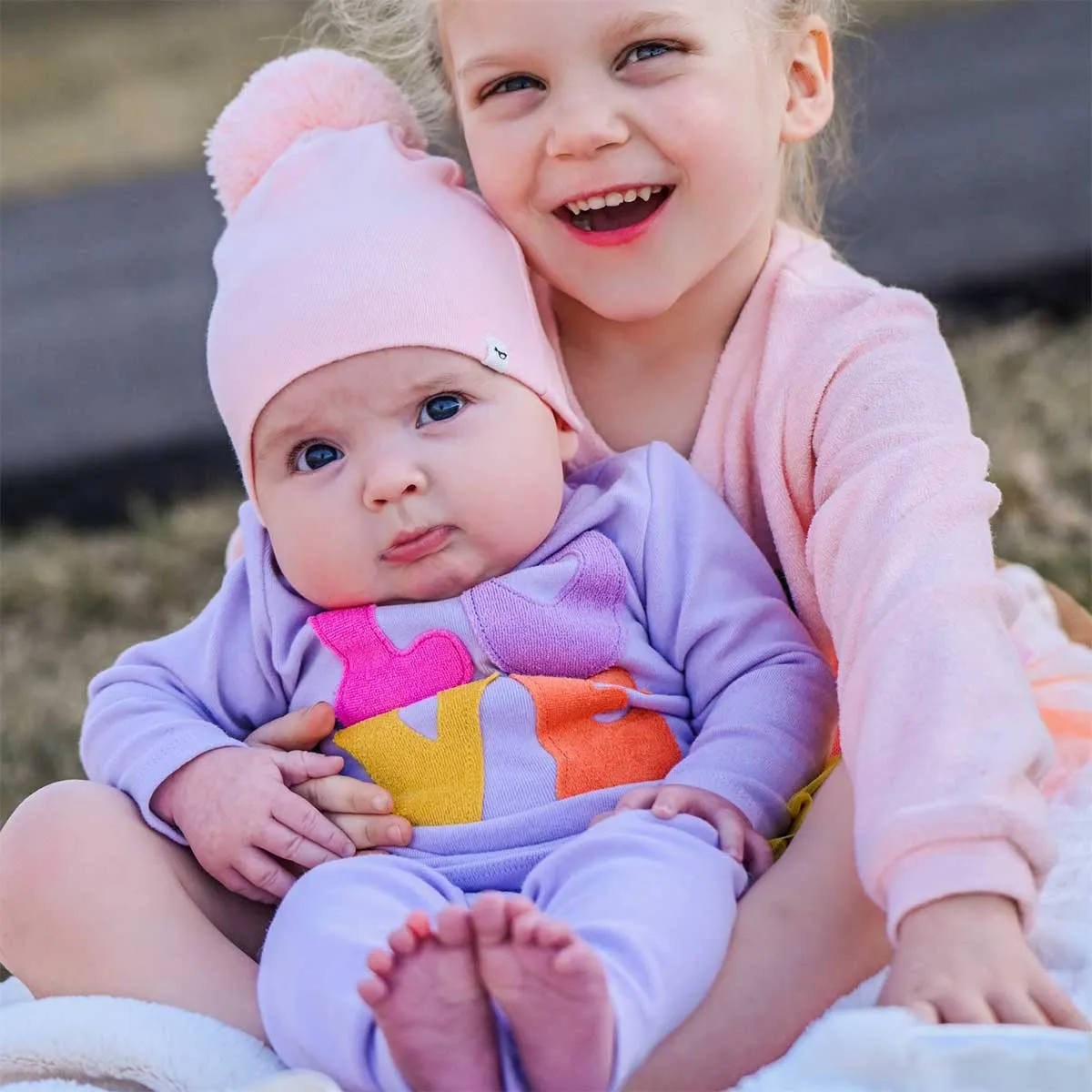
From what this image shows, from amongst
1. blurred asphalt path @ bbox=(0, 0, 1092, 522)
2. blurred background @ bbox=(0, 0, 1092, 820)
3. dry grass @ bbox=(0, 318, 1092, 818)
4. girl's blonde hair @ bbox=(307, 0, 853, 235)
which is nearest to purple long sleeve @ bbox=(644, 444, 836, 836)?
girl's blonde hair @ bbox=(307, 0, 853, 235)

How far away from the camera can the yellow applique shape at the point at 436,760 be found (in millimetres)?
1288

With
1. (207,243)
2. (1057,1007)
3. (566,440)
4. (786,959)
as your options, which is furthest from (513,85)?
(207,243)

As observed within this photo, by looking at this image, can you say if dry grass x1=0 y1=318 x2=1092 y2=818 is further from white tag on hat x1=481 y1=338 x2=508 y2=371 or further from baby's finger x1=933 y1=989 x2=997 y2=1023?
baby's finger x1=933 y1=989 x2=997 y2=1023

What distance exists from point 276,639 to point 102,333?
108 inches

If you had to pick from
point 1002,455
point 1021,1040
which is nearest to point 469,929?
point 1021,1040

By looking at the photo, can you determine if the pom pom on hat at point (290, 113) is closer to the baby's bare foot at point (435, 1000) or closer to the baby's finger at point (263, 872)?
the baby's finger at point (263, 872)

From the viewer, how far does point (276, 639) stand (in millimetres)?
1429

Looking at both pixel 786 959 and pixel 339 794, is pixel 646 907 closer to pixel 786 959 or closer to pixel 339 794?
pixel 786 959

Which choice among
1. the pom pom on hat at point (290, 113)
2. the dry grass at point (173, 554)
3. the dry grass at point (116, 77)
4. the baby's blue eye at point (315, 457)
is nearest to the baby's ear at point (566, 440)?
the baby's blue eye at point (315, 457)

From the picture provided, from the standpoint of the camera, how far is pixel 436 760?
4.28 ft

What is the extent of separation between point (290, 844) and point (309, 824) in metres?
0.02

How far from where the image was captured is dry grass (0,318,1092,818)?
2.45 m

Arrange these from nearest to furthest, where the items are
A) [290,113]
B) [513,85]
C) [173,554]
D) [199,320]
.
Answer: [513,85]
[290,113]
[173,554]
[199,320]

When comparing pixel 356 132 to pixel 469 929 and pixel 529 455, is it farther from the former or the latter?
pixel 469 929
